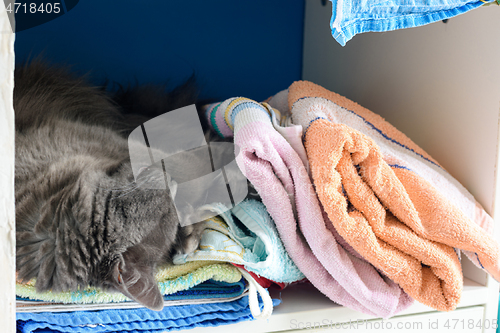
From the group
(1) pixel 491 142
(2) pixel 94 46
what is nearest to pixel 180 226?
(1) pixel 491 142

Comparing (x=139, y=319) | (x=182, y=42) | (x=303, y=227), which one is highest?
(x=182, y=42)

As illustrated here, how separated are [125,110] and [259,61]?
0.51 m

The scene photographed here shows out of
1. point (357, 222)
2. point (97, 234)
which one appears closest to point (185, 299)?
point (97, 234)

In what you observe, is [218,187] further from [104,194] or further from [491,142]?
[491,142]

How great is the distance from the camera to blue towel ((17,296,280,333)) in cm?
51

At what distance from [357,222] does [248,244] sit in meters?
0.18

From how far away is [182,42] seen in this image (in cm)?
117

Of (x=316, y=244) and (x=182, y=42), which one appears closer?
(x=316, y=244)

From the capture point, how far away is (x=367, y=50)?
105 centimetres

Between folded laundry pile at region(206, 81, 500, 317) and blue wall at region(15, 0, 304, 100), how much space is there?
0.60 m

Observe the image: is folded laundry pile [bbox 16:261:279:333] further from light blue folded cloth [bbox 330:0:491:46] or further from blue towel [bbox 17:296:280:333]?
light blue folded cloth [bbox 330:0:491:46]

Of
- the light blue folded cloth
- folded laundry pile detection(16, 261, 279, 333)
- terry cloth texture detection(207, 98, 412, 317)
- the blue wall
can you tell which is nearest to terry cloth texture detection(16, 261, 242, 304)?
folded laundry pile detection(16, 261, 279, 333)

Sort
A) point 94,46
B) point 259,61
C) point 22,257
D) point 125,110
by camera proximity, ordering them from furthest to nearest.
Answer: point 259,61, point 94,46, point 125,110, point 22,257

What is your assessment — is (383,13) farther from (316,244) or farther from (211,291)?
(211,291)
